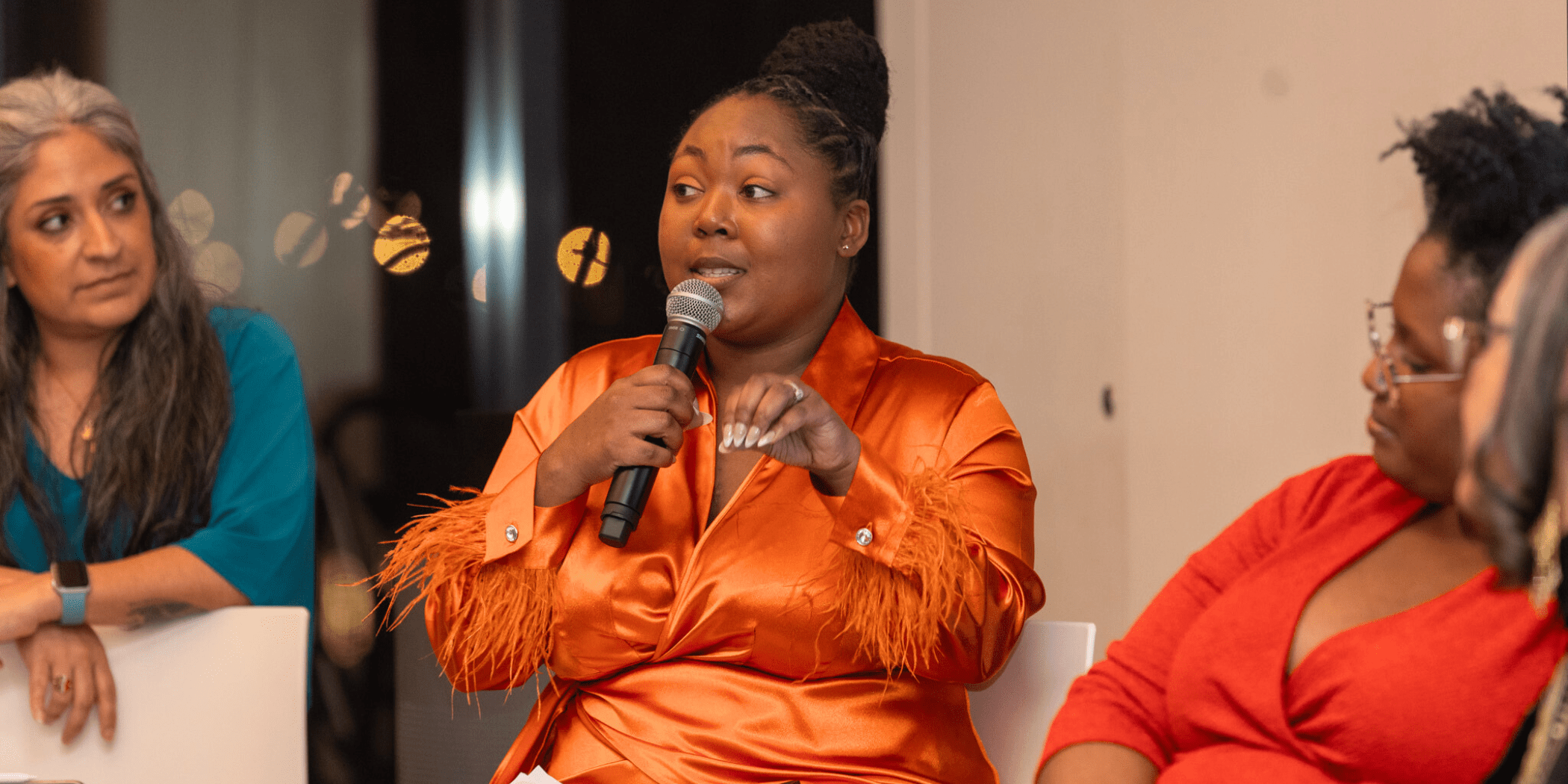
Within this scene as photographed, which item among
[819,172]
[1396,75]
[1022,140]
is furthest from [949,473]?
[1022,140]

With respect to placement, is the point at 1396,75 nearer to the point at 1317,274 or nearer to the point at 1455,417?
the point at 1317,274

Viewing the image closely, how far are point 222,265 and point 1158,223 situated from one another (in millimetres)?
2188

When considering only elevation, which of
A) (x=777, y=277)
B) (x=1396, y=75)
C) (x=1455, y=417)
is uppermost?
(x=1396, y=75)

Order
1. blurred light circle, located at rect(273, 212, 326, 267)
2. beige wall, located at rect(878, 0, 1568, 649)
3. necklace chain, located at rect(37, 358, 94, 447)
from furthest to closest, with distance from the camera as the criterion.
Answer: blurred light circle, located at rect(273, 212, 326, 267) < necklace chain, located at rect(37, 358, 94, 447) < beige wall, located at rect(878, 0, 1568, 649)

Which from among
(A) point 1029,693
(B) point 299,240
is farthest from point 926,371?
(B) point 299,240

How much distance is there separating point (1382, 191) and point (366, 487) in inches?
95.2

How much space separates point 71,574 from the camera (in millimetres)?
1847

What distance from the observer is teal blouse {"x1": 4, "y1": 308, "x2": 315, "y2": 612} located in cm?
207

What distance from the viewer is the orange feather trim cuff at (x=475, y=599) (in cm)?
155

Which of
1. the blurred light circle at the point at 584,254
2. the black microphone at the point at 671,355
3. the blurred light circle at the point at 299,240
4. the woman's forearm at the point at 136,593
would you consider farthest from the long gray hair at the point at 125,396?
the blurred light circle at the point at 584,254

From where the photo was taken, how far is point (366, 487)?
3146 mm

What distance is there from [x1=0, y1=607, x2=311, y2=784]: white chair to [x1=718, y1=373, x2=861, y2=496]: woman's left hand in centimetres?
85

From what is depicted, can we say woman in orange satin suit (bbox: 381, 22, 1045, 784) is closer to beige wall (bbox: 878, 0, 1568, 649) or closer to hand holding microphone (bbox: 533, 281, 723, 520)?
hand holding microphone (bbox: 533, 281, 723, 520)

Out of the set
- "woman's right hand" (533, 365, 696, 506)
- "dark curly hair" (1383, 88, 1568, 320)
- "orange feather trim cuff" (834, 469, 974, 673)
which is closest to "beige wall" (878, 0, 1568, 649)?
"dark curly hair" (1383, 88, 1568, 320)
